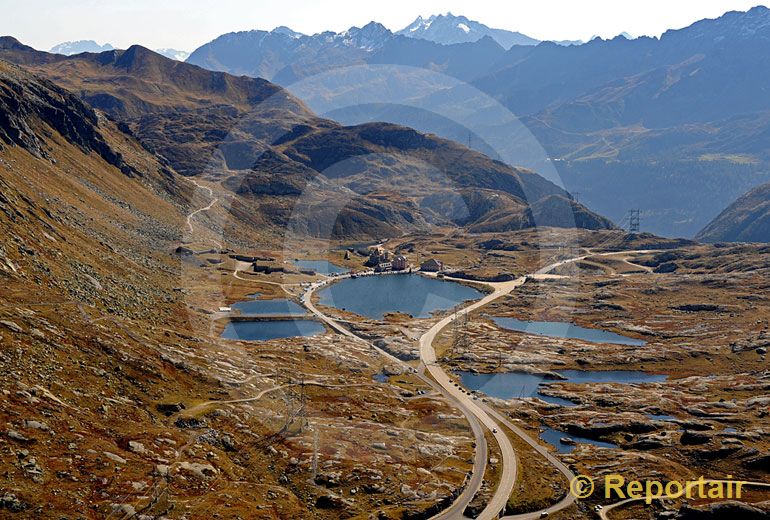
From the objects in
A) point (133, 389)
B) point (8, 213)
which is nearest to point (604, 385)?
point (133, 389)

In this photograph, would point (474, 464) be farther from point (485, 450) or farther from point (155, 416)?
point (155, 416)

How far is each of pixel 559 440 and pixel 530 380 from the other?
41408 mm

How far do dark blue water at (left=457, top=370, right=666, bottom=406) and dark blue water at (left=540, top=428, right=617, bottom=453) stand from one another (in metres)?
19.0

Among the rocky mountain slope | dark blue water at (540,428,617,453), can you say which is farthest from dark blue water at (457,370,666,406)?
the rocky mountain slope

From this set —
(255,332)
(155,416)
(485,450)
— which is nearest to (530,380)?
(485,450)

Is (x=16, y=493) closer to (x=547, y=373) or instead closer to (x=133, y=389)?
(x=133, y=389)

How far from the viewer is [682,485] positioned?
103875 mm

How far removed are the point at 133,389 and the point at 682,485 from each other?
97.2m

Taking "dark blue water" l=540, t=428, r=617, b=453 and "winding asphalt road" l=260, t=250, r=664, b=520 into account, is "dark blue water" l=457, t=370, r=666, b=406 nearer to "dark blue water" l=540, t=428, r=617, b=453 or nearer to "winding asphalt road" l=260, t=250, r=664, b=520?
"winding asphalt road" l=260, t=250, r=664, b=520

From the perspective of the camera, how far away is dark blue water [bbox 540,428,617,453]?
400 feet

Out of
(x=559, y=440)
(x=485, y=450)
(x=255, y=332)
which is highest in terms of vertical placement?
(x=255, y=332)

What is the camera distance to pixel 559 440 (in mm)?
126000

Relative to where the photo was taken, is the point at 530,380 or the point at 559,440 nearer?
the point at 559,440

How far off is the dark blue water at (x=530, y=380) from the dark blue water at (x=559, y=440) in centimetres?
1905
